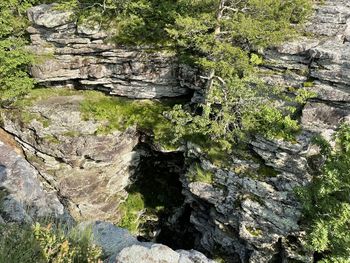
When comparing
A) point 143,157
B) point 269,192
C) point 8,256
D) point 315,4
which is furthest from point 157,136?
point 8,256

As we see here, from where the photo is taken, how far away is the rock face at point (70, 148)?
616 inches

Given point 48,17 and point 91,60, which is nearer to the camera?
point 48,17

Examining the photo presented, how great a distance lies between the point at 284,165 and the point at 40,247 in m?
11.0

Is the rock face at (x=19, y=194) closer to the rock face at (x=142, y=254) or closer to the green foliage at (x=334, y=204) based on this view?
the rock face at (x=142, y=254)

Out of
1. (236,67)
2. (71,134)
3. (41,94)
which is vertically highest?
(236,67)

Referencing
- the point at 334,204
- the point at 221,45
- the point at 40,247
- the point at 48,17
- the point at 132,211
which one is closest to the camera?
the point at 40,247

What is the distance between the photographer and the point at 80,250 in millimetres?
5316

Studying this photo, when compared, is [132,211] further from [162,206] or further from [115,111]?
[115,111]

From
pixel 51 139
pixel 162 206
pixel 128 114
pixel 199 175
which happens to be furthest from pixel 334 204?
pixel 51 139

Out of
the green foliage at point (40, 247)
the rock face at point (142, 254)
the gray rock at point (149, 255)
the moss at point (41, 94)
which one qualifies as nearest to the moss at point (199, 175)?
the moss at point (41, 94)

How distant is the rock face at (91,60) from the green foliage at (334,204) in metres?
8.31

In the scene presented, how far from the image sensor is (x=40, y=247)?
4910mm

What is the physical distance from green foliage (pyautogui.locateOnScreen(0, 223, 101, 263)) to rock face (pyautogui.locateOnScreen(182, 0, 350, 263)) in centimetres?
972

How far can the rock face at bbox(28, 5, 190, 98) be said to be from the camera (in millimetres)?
16109
